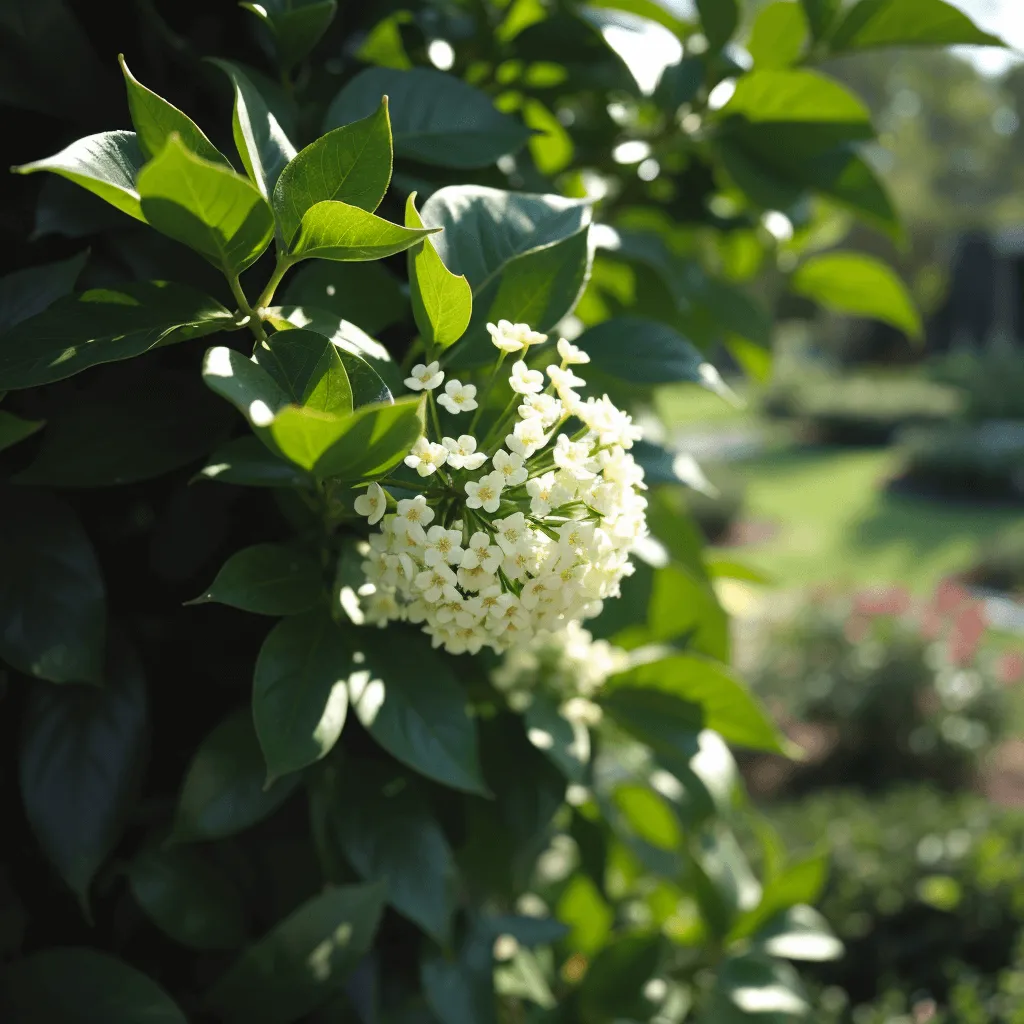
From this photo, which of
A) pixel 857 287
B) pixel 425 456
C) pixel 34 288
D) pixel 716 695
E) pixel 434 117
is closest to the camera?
pixel 425 456

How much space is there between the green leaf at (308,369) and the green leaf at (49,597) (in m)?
0.30

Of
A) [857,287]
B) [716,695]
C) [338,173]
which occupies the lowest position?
[716,695]

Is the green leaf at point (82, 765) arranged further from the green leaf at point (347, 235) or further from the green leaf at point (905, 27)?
the green leaf at point (905, 27)

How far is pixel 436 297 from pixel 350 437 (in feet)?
0.55

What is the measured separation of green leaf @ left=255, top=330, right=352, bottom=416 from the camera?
0.66 m

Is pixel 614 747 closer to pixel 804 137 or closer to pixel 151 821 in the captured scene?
pixel 151 821

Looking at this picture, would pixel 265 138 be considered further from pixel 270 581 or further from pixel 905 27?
pixel 905 27

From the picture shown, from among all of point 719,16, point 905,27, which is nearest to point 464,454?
point 719,16

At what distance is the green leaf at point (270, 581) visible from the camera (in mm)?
757

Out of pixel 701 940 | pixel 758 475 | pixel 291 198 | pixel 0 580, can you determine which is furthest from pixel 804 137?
pixel 758 475

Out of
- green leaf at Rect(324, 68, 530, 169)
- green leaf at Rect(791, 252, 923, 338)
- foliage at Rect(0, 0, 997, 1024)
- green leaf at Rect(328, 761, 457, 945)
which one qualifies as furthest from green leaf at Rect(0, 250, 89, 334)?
green leaf at Rect(791, 252, 923, 338)

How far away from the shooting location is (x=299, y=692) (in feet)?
2.55

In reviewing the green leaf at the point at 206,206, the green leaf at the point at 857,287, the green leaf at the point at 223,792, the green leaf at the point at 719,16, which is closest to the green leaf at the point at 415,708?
the green leaf at the point at 223,792

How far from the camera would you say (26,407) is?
92 centimetres
